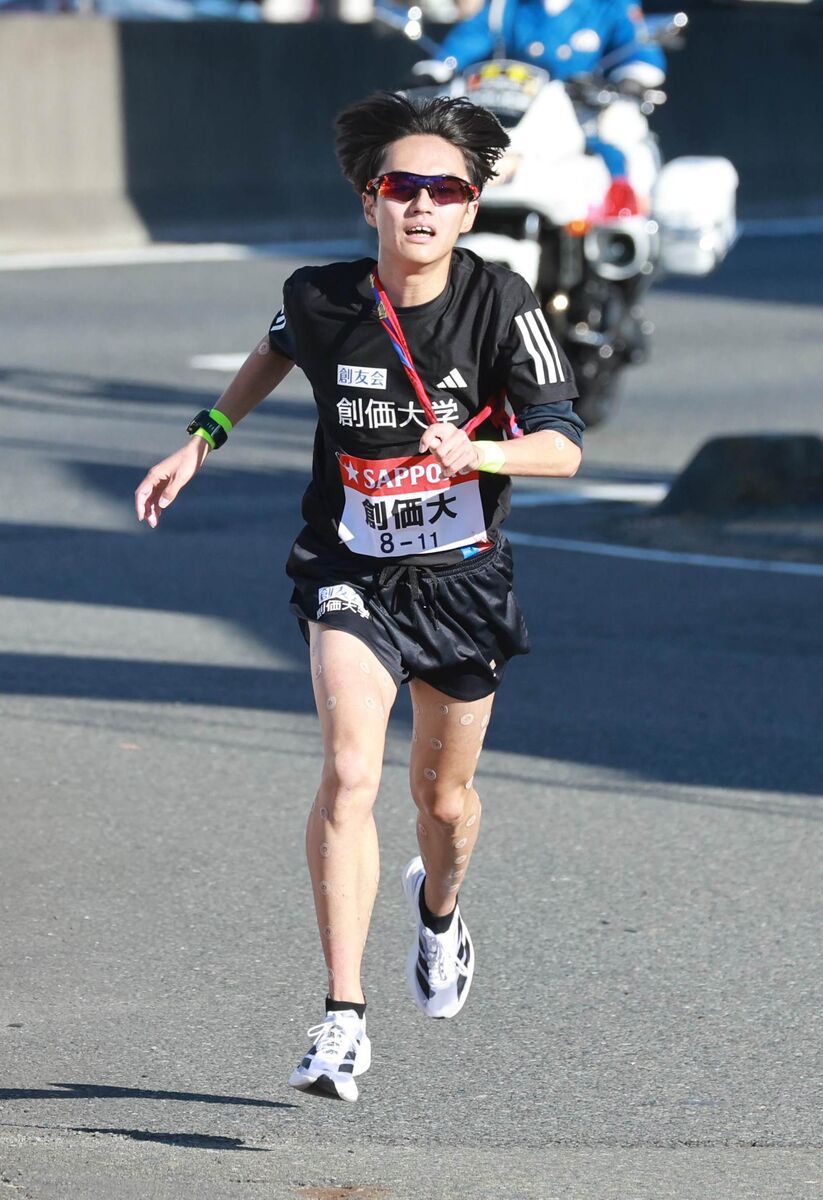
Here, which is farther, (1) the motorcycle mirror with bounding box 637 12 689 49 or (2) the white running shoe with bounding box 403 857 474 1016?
(1) the motorcycle mirror with bounding box 637 12 689 49

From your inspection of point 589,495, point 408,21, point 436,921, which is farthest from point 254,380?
point 408,21

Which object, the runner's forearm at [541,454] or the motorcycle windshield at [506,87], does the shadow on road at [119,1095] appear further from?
the motorcycle windshield at [506,87]

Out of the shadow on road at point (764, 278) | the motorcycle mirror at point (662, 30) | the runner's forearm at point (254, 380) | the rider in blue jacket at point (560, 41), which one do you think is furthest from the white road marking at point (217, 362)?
the runner's forearm at point (254, 380)

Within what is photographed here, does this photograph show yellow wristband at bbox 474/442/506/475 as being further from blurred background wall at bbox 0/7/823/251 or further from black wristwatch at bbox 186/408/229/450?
blurred background wall at bbox 0/7/823/251

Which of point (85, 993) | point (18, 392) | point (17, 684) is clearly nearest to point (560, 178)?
A: point (18, 392)

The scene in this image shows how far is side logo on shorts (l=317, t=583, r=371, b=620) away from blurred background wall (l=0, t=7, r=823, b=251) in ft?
55.2

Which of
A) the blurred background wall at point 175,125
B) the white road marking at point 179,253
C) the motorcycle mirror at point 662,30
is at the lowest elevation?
the white road marking at point 179,253

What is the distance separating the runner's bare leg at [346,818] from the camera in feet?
14.2

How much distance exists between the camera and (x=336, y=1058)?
4121mm

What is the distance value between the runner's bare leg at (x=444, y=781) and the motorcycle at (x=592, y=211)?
7.31 meters

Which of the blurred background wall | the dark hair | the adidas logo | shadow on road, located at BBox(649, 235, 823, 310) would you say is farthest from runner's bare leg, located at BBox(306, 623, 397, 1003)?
the blurred background wall

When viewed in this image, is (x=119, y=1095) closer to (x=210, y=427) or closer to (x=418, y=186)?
(x=210, y=427)

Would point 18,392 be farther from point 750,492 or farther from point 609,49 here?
point 750,492

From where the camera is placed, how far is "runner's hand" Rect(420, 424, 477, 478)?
405 cm
